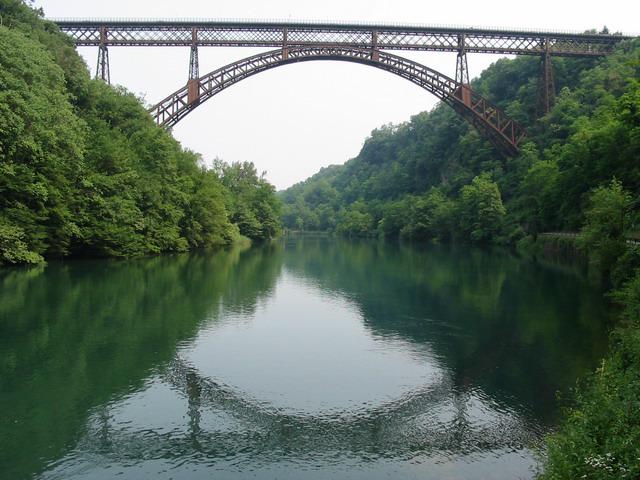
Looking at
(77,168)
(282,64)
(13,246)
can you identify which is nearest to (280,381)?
(13,246)

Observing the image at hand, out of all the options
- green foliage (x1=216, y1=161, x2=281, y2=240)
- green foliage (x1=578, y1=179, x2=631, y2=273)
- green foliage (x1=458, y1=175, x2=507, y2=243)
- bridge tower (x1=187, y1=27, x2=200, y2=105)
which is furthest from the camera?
green foliage (x1=216, y1=161, x2=281, y2=240)

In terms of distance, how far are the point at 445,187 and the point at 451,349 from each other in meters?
76.5

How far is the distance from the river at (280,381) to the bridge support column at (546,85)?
42640 millimetres

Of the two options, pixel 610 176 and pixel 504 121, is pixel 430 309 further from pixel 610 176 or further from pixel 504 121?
pixel 504 121

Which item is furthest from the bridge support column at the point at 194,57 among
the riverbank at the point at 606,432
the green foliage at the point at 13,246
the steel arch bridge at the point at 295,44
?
the riverbank at the point at 606,432

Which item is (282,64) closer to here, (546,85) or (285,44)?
(285,44)

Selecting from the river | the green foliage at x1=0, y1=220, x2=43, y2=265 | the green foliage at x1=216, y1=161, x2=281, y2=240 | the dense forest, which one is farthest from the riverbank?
the green foliage at x1=216, y1=161, x2=281, y2=240

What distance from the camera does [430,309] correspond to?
61.7 feet

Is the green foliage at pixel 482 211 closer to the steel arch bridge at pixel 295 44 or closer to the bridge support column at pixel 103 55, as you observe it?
the steel arch bridge at pixel 295 44

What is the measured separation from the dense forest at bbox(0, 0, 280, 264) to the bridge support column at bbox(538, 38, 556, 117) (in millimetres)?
37708

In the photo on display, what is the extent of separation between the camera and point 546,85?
60.1 metres

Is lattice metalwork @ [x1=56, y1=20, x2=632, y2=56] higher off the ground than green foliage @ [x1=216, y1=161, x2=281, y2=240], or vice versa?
lattice metalwork @ [x1=56, y1=20, x2=632, y2=56]

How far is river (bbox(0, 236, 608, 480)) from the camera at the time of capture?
700 centimetres

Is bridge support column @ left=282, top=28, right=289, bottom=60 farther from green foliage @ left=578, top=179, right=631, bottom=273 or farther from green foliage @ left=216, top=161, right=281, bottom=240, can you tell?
green foliage @ left=578, top=179, right=631, bottom=273
